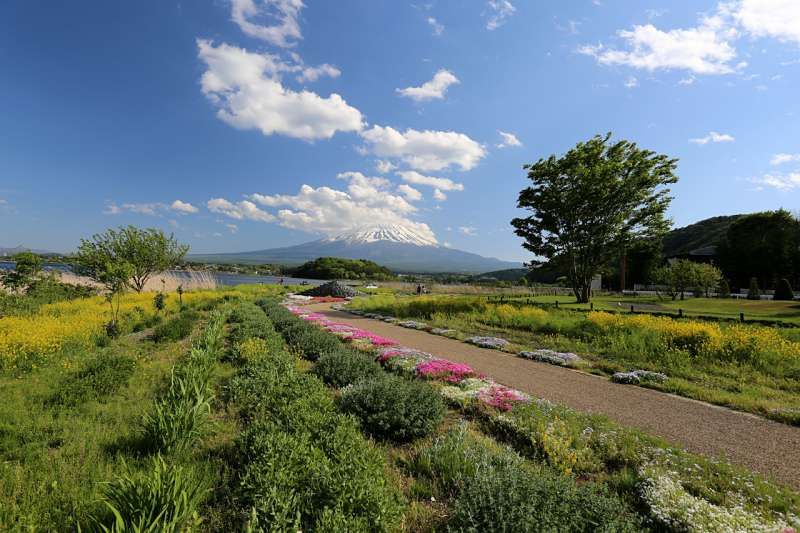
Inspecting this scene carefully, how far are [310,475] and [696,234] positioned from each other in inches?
4825

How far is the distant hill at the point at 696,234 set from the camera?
277 feet

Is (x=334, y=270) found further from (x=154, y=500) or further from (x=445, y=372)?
(x=154, y=500)

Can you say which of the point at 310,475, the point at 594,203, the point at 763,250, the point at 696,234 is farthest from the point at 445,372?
the point at 696,234

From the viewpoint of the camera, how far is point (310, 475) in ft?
10.4

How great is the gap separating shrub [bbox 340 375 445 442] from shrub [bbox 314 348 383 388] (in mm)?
1078

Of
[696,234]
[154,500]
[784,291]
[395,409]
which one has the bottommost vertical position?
[395,409]

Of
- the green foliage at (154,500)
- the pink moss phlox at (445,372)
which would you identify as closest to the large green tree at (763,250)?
the pink moss phlox at (445,372)

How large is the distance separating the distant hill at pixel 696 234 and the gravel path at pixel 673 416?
325 ft

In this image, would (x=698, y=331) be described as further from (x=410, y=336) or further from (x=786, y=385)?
(x=410, y=336)

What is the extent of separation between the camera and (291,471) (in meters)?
3.11

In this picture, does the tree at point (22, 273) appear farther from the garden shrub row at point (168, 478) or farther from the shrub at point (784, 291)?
the shrub at point (784, 291)

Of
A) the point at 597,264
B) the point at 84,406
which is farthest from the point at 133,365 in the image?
the point at 597,264

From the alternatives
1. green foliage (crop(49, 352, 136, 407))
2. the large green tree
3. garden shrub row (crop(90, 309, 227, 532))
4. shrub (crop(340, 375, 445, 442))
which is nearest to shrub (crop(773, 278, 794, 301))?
the large green tree

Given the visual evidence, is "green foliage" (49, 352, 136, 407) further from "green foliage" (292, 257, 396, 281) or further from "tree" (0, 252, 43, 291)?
"green foliage" (292, 257, 396, 281)
